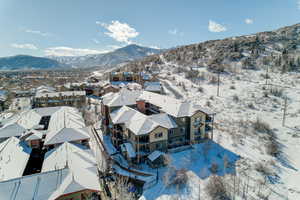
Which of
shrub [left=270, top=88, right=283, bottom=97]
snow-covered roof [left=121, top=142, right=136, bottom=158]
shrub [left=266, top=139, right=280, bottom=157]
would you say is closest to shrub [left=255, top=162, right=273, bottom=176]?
shrub [left=266, top=139, right=280, bottom=157]

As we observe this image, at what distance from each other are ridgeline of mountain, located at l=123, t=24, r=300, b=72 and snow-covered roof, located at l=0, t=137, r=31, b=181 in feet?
199

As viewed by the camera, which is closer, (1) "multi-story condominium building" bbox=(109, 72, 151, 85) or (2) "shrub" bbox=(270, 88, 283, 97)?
(2) "shrub" bbox=(270, 88, 283, 97)

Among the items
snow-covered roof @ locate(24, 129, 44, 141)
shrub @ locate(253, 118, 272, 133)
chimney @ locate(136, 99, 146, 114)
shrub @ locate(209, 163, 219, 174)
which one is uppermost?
chimney @ locate(136, 99, 146, 114)

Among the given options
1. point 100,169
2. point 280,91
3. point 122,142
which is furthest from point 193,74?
point 100,169

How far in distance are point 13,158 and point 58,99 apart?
33.4 meters

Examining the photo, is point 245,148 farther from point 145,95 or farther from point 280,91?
point 280,91

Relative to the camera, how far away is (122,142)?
2709 cm

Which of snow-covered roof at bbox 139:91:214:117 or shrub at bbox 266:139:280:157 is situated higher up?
snow-covered roof at bbox 139:91:214:117

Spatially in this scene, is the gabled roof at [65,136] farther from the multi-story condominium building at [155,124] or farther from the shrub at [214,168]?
the shrub at [214,168]

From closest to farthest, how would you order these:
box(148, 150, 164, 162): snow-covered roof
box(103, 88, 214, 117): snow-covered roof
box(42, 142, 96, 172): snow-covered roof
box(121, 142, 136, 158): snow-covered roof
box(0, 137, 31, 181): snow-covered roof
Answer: box(0, 137, 31, 181): snow-covered roof
box(42, 142, 96, 172): snow-covered roof
box(148, 150, 164, 162): snow-covered roof
box(121, 142, 136, 158): snow-covered roof
box(103, 88, 214, 117): snow-covered roof

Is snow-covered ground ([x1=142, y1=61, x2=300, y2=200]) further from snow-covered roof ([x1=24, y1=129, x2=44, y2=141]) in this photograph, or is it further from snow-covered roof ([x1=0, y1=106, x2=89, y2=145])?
snow-covered roof ([x1=24, y1=129, x2=44, y2=141])

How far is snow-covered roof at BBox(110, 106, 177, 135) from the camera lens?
22859 millimetres

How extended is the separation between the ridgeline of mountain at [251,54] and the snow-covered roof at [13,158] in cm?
6056

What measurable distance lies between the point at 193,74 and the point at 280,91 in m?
26.1
